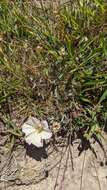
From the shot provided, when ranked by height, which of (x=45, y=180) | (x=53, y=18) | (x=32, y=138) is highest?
(x=53, y=18)

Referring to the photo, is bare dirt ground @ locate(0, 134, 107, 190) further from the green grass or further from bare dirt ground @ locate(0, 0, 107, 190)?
the green grass

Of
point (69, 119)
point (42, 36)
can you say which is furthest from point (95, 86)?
point (42, 36)

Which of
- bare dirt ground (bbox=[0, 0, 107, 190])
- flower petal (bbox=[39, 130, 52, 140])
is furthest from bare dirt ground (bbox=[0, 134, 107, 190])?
flower petal (bbox=[39, 130, 52, 140])

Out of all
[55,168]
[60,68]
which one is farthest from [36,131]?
[60,68]

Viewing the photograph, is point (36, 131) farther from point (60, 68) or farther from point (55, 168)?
point (60, 68)

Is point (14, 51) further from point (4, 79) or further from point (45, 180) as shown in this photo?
point (45, 180)

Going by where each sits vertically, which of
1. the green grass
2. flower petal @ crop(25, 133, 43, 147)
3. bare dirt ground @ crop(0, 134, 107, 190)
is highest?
the green grass
